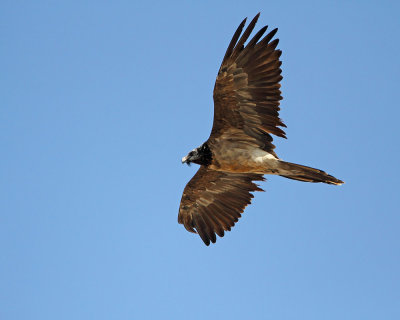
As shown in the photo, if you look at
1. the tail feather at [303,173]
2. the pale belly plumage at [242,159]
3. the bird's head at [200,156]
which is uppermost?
the bird's head at [200,156]

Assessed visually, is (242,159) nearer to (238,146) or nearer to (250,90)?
(238,146)

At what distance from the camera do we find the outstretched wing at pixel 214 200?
11.8 m

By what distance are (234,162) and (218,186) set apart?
4.92ft

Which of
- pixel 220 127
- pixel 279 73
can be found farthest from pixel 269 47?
pixel 220 127

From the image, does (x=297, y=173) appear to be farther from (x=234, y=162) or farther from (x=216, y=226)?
(x=216, y=226)

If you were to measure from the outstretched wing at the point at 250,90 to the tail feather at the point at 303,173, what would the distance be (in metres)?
0.58

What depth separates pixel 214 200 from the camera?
476 inches

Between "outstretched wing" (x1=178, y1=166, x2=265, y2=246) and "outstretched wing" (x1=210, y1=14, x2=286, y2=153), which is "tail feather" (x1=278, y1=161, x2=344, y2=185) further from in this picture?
"outstretched wing" (x1=178, y1=166, x2=265, y2=246)

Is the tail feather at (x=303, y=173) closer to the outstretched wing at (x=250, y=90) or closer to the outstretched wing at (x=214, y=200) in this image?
the outstretched wing at (x=250, y=90)

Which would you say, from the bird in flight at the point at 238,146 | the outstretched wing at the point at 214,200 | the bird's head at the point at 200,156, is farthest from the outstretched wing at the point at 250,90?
the outstretched wing at the point at 214,200

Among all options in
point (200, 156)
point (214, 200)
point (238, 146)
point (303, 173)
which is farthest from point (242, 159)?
point (214, 200)

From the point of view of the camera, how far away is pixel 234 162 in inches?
421

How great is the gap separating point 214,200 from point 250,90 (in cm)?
316

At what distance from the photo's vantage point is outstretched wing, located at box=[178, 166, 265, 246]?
38.7 ft
